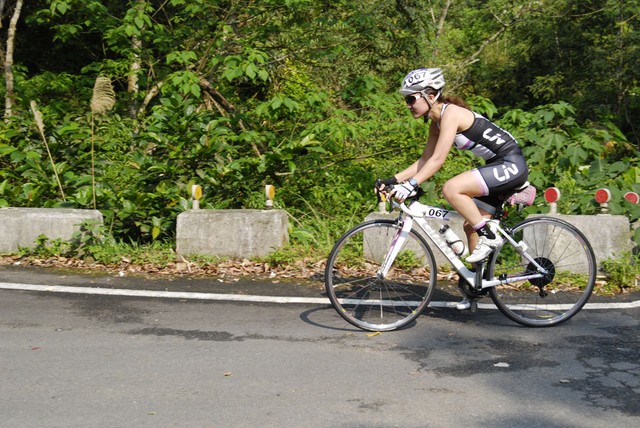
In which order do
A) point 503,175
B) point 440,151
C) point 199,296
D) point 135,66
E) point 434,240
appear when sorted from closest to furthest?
point 440,151 → point 503,175 → point 434,240 → point 199,296 → point 135,66

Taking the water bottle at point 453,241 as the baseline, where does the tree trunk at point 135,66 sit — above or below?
above

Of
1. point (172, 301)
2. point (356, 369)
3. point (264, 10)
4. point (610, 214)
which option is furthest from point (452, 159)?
point (356, 369)

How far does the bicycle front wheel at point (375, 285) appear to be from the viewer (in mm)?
6035

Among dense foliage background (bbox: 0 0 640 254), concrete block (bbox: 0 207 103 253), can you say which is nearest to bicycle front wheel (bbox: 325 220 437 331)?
dense foliage background (bbox: 0 0 640 254)

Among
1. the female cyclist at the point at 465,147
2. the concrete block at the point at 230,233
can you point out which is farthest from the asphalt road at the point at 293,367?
the concrete block at the point at 230,233

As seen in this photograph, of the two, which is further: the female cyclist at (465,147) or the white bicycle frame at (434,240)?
the white bicycle frame at (434,240)

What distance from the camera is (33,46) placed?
18672mm

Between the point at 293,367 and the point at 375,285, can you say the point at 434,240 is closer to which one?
the point at 375,285

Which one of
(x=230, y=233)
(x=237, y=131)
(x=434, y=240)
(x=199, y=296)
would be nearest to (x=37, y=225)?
(x=230, y=233)

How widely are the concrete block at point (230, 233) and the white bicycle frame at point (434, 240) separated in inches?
89.7

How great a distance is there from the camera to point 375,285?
6254mm

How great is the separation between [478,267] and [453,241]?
276 mm

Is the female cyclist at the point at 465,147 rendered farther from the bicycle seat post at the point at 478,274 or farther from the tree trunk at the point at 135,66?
the tree trunk at the point at 135,66

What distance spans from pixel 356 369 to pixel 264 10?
762 centimetres
